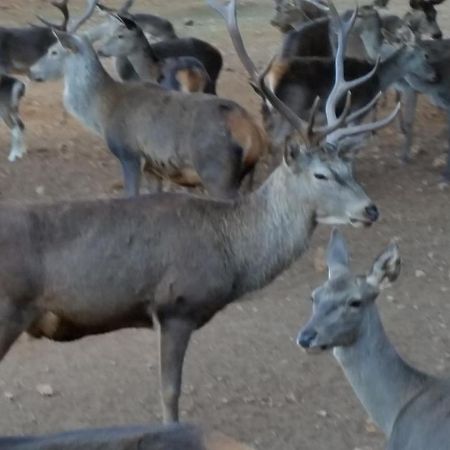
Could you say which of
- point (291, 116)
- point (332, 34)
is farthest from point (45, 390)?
point (332, 34)

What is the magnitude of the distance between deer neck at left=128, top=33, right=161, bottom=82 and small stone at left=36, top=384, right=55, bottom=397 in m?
4.95

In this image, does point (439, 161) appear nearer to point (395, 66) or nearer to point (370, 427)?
point (395, 66)

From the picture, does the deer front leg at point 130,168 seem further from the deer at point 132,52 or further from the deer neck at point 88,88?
the deer at point 132,52

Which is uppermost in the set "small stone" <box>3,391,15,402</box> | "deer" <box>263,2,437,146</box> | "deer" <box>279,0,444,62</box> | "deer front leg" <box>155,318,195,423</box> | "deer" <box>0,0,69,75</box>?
"deer front leg" <box>155,318,195,423</box>

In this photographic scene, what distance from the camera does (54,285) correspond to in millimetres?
5707

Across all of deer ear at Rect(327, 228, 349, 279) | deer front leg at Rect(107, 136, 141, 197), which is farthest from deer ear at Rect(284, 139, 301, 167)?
deer front leg at Rect(107, 136, 141, 197)

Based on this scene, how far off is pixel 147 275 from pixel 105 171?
4999 mm

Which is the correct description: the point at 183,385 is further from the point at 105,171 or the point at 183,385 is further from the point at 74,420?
the point at 105,171

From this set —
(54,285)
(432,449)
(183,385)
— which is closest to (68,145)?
→ (183,385)

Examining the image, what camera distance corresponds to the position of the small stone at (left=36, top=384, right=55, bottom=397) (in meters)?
6.62

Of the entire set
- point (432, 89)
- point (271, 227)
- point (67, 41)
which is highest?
point (271, 227)

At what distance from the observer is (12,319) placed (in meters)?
5.64

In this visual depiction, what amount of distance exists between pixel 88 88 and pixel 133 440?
6.65 m

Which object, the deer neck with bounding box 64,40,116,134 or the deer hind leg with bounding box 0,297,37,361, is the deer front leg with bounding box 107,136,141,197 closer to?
the deer neck with bounding box 64,40,116,134
